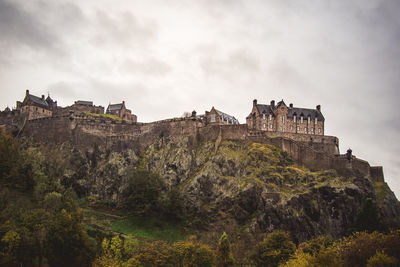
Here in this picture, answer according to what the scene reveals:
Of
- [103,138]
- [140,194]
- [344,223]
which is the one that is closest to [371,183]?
[344,223]

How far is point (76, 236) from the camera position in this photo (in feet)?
155

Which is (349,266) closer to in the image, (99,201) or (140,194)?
(140,194)

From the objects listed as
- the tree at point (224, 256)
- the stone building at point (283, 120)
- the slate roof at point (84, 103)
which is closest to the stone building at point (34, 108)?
the slate roof at point (84, 103)

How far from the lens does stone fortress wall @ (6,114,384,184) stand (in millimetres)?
69500

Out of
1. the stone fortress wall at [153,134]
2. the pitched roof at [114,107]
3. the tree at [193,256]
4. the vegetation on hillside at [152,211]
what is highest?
the pitched roof at [114,107]

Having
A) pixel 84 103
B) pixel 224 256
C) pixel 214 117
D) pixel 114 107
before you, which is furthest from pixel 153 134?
pixel 224 256

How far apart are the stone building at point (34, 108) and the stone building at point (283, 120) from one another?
4922 centimetres

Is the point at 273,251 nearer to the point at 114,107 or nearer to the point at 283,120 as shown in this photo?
the point at 283,120

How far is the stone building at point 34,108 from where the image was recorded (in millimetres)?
85312

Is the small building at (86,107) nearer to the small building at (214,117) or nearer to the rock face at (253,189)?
the rock face at (253,189)

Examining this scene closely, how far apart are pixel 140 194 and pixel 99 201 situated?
1095 centimetres

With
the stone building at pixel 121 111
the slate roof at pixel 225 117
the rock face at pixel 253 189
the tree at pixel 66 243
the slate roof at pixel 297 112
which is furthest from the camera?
the stone building at pixel 121 111

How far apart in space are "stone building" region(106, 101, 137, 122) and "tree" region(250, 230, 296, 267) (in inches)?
2190

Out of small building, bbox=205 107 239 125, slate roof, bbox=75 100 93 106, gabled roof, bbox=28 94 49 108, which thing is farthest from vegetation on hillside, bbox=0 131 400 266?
slate roof, bbox=75 100 93 106
